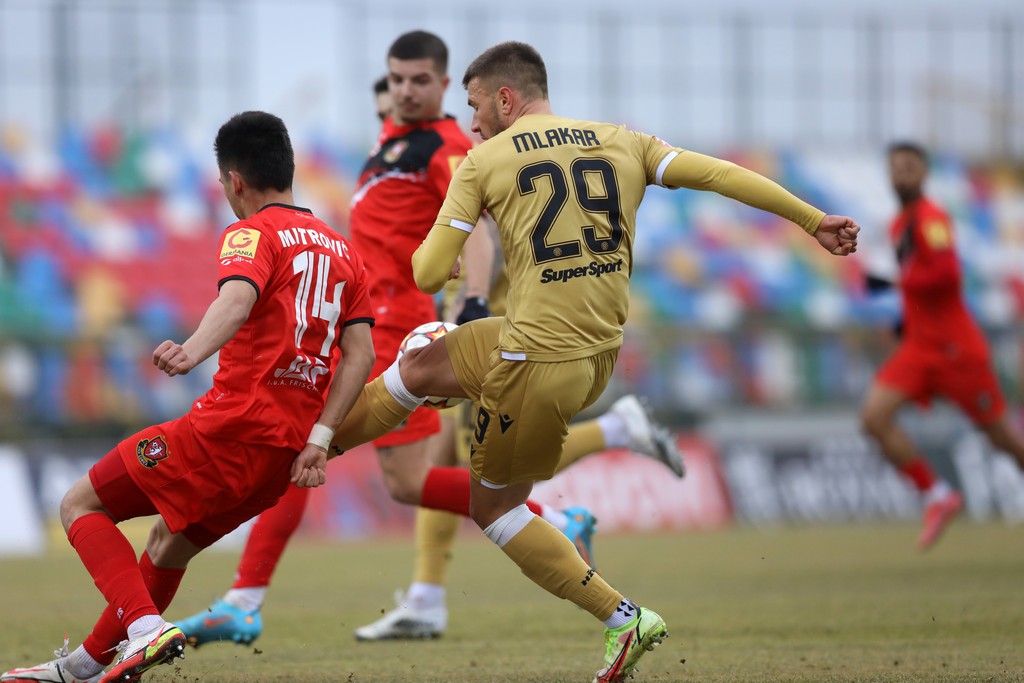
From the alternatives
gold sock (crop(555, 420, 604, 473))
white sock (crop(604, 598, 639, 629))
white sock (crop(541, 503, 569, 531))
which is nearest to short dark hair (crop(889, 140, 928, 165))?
gold sock (crop(555, 420, 604, 473))

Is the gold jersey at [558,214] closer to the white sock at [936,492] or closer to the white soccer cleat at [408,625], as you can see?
the white soccer cleat at [408,625]

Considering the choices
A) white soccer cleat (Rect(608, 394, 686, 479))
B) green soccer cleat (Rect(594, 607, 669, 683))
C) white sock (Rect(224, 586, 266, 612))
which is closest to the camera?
green soccer cleat (Rect(594, 607, 669, 683))

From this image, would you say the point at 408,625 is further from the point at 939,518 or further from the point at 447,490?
the point at 939,518

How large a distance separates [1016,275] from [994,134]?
4552mm

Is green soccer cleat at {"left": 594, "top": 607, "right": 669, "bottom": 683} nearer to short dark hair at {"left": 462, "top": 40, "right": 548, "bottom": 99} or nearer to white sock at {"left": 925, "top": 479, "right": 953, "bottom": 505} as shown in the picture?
short dark hair at {"left": 462, "top": 40, "right": 548, "bottom": 99}

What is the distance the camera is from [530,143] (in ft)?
16.7

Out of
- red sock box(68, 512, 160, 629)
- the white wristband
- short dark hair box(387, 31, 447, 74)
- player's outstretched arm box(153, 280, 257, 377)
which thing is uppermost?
short dark hair box(387, 31, 447, 74)

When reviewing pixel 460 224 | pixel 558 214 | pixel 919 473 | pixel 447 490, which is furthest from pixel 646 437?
pixel 919 473

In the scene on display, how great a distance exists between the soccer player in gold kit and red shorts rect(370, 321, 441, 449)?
4.56 ft

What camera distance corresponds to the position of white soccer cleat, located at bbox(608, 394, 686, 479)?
7539 mm

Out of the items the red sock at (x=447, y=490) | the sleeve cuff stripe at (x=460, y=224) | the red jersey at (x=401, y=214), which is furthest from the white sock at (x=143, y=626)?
the red jersey at (x=401, y=214)

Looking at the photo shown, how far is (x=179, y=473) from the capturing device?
5023 millimetres

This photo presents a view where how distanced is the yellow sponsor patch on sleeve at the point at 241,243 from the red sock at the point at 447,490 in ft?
6.50

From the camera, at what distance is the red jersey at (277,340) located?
500cm
